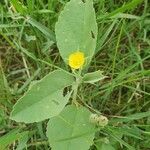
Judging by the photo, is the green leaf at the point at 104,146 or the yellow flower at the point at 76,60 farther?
the green leaf at the point at 104,146

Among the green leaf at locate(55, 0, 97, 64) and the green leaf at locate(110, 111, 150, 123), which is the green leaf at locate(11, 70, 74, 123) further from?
the green leaf at locate(110, 111, 150, 123)

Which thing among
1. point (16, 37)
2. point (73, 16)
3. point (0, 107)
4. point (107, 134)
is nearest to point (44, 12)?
point (16, 37)

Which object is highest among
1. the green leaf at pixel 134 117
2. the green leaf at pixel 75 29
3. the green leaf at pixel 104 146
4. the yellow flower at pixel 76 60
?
the green leaf at pixel 75 29

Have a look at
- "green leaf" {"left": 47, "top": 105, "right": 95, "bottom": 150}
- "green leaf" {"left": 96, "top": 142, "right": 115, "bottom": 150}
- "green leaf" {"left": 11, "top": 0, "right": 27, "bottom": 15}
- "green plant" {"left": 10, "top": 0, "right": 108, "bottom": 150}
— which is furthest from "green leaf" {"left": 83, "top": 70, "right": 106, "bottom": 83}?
"green leaf" {"left": 11, "top": 0, "right": 27, "bottom": 15}

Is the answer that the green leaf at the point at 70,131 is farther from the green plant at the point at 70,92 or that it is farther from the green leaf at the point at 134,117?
the green leaf at the point at 134,117

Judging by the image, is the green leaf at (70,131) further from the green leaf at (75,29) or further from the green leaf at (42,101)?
the green leaf at (75,29)

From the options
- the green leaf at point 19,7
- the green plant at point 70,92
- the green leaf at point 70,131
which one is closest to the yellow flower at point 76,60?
the green plant at point 70,92

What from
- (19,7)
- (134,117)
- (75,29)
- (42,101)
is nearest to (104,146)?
(134,117)

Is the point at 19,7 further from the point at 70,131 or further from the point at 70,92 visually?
the point at 70,131

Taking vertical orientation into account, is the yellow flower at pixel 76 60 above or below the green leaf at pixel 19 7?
below
